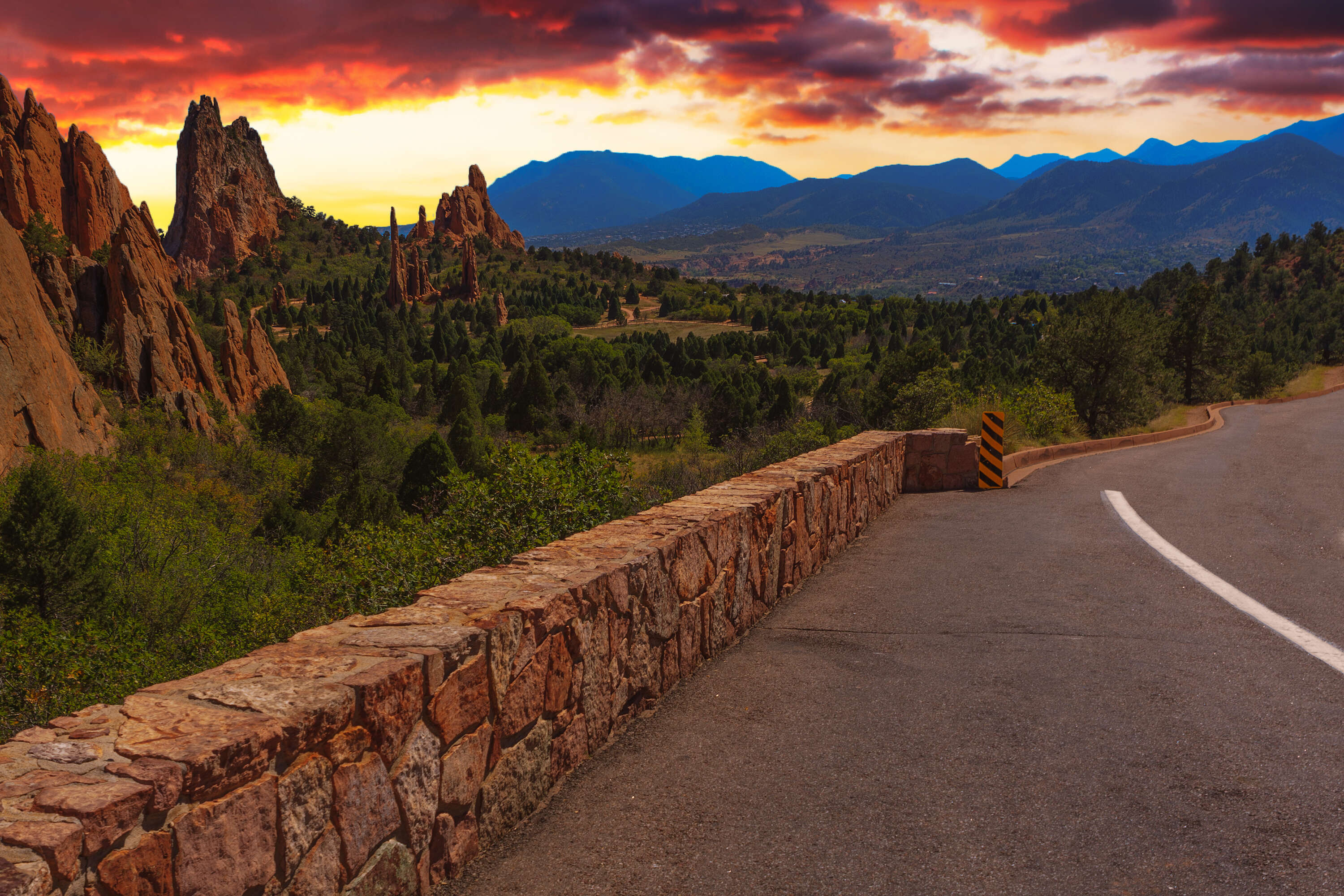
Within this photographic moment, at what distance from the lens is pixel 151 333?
72.0m

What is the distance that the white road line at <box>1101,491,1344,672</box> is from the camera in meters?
5.74

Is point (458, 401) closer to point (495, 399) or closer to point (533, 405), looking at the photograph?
point (495, 399)

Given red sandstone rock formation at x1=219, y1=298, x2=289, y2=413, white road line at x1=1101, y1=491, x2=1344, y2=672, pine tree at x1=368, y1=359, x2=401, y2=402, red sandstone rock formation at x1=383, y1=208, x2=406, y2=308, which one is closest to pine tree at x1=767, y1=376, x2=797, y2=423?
pine tree at x1=368, y1=359, x2=401, y2=402

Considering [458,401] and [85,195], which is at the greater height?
[85,195]

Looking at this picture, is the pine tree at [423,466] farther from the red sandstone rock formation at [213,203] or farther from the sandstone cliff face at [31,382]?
the red sandstone rock formation at [213,203]

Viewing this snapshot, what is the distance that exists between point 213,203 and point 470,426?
464ft

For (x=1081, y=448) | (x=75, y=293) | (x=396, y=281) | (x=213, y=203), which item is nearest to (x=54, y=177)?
(x=75, y=293)

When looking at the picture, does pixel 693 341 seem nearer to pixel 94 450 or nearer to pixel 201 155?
pixel 94 450

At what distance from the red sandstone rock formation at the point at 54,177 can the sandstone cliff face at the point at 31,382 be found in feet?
102

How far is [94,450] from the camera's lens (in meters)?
56.1

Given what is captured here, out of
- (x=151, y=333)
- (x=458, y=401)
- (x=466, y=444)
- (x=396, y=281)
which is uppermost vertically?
(x=396, y=281)

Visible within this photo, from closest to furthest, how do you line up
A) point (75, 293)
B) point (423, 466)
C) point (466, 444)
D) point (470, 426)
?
point (423, 466) → point (466, 444) → point (75, 293) → point (470, 426)

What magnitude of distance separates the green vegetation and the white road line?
631 centimetres

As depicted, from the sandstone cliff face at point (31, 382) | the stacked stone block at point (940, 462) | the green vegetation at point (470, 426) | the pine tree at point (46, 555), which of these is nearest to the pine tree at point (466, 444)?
the green vegetation at point (470, 426)
